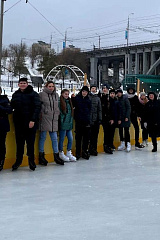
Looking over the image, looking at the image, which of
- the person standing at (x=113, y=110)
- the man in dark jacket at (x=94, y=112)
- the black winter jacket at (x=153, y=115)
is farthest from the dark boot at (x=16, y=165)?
the black winter jacket at (x=153, y=115)

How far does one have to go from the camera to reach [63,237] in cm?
312

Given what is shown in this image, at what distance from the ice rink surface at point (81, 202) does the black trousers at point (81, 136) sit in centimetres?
48

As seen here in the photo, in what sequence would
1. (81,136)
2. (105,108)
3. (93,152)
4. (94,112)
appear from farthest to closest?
(105,108), (93,152), (94,112), (81,136)

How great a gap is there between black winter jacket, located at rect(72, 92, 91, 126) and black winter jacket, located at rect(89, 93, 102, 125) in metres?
0.32

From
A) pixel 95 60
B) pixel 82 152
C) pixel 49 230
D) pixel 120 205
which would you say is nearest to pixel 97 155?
pixel 82 152

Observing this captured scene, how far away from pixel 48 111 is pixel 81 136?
122 centimetres

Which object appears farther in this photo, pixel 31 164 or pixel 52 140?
pixel 52 140

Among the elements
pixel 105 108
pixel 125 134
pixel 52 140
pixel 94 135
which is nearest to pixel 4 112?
pixel 52 140

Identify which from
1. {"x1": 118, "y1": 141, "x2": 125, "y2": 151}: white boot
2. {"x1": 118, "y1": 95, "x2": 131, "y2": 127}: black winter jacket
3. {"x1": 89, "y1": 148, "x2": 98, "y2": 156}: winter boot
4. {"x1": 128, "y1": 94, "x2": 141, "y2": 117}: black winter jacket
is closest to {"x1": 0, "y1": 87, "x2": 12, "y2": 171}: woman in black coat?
{"x1": 89, "y1": 148, "x2": 98, "y2": 156}: winter boot

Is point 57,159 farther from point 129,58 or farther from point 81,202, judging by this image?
point 129,58

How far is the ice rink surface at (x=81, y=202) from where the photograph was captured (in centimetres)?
327

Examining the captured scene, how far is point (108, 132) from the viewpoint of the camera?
8.30 meters

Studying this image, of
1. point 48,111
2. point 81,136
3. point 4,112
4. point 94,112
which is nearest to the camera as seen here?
point 4,112

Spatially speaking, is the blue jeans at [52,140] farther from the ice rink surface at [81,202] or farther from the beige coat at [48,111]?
the ice rink surface at [81,202]
